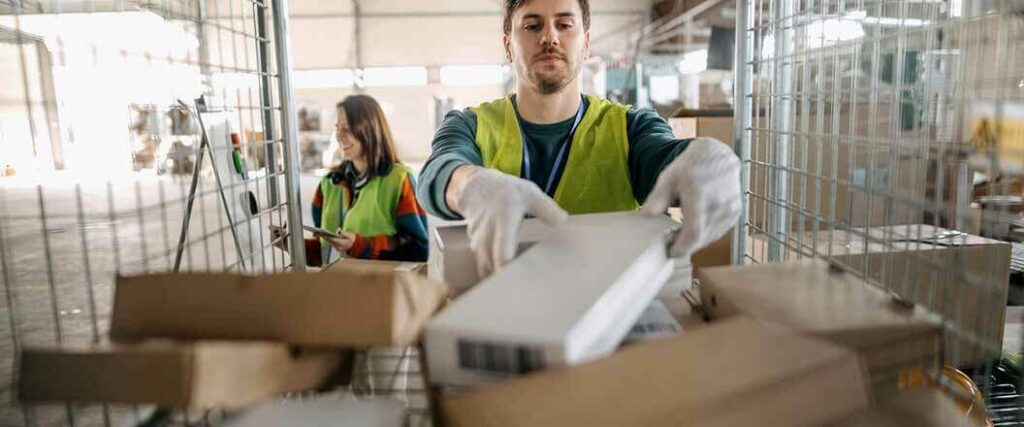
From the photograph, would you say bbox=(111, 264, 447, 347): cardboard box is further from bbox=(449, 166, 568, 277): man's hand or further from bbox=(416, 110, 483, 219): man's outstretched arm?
bbox=(416, 110, 483, 219): man's outstretched arm

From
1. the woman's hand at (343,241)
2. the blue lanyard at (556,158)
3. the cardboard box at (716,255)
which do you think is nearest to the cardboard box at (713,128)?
the cardboard box at (716,255)

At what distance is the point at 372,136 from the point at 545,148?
1.40 m

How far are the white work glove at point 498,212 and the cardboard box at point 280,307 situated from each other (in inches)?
7.8

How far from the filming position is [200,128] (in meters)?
1.42

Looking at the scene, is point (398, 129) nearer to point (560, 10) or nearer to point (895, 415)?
point (560, 10)

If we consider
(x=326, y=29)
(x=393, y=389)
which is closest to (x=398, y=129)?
(x=326, y=29)

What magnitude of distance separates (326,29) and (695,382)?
11347 mm

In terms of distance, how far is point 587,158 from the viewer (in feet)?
5.52

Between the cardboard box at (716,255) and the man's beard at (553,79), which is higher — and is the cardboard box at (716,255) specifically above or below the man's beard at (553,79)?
below

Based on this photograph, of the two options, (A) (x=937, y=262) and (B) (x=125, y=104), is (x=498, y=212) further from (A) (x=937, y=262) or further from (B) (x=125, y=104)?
(A) (x=937, y=262)

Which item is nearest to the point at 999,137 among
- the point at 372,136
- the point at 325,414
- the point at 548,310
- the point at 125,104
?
the point at 548,310

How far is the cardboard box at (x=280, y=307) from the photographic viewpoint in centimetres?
72

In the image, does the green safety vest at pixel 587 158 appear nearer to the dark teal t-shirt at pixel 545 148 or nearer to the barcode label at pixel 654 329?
the dark teal t-shirt at pixel 545 148

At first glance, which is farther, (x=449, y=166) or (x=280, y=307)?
(x=449, y=166)
